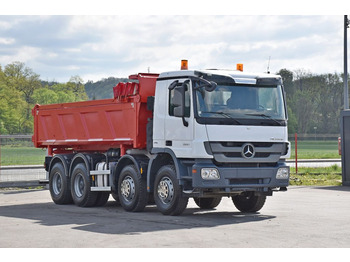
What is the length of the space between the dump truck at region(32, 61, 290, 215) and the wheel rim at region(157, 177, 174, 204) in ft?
0.07

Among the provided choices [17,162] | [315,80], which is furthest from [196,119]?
[315,80]

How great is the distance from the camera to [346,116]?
24.4 m

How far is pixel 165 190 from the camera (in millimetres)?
15234

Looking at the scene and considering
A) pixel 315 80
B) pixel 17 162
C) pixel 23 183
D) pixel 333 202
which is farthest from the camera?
pixel 315 80

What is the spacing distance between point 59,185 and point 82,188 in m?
1.24

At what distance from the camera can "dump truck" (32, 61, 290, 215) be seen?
14508mm

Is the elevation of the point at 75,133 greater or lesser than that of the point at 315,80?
lesser

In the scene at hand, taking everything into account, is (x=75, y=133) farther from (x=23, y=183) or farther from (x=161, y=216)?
(x=23, y=183)

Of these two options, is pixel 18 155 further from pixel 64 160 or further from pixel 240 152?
pixel 240 152

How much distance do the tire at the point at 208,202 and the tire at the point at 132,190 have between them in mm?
1768

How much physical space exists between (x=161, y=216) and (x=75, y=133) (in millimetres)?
4643

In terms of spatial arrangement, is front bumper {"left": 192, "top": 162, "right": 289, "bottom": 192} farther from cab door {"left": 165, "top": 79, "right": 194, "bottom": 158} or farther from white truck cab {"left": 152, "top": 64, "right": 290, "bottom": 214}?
cab door {"left": 165, "top": 79, "right": 194, "bottom": 158}

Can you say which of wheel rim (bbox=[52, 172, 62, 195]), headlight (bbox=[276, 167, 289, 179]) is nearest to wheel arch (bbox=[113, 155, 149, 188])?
wheel rim (bbox=[52, 172, 62, 195])

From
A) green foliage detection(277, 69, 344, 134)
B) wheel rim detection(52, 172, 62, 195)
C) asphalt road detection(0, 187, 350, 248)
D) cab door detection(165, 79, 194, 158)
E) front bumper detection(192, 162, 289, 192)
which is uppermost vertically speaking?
green foliage detection(277, 69, 344, 134)
